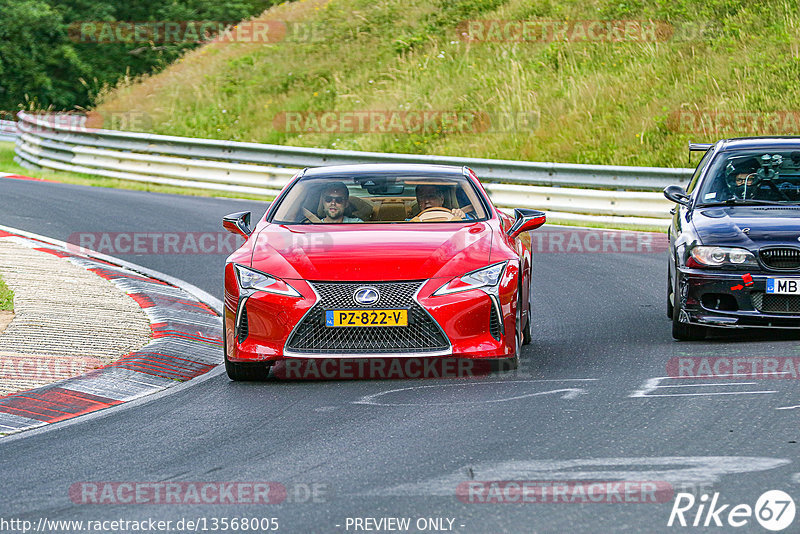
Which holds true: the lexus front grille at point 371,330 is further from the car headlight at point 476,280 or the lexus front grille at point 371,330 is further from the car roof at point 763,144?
the car roof at point 763,144

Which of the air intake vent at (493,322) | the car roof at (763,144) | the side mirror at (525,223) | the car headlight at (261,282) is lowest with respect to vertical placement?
the air intake vent at (493,322)

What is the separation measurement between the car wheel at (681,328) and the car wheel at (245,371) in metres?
3.31

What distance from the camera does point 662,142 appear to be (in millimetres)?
23906

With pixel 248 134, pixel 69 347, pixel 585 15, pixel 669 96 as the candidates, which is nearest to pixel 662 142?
pixel 669 96

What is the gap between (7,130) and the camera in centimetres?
4097

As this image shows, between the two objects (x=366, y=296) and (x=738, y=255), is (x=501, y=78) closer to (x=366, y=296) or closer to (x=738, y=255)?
(x=738, y=255)

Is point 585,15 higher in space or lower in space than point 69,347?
higher

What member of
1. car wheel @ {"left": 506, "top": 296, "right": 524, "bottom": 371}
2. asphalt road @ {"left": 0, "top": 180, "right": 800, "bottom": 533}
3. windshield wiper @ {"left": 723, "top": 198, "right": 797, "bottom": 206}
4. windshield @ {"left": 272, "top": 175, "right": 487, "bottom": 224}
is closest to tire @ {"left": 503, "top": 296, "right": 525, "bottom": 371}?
car wheel @ {"left": 506, "top": 296, "right": 524, "bottom": 371}

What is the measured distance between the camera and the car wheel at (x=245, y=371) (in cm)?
870

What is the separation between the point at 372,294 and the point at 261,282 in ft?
2.71

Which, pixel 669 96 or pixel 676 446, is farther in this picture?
pixel 669 96

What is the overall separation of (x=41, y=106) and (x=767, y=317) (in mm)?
41663

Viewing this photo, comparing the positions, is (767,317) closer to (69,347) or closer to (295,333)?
(295,333)

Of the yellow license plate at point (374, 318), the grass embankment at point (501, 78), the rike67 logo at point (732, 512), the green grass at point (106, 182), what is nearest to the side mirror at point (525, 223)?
the yellow license plate at point (374, 318)
